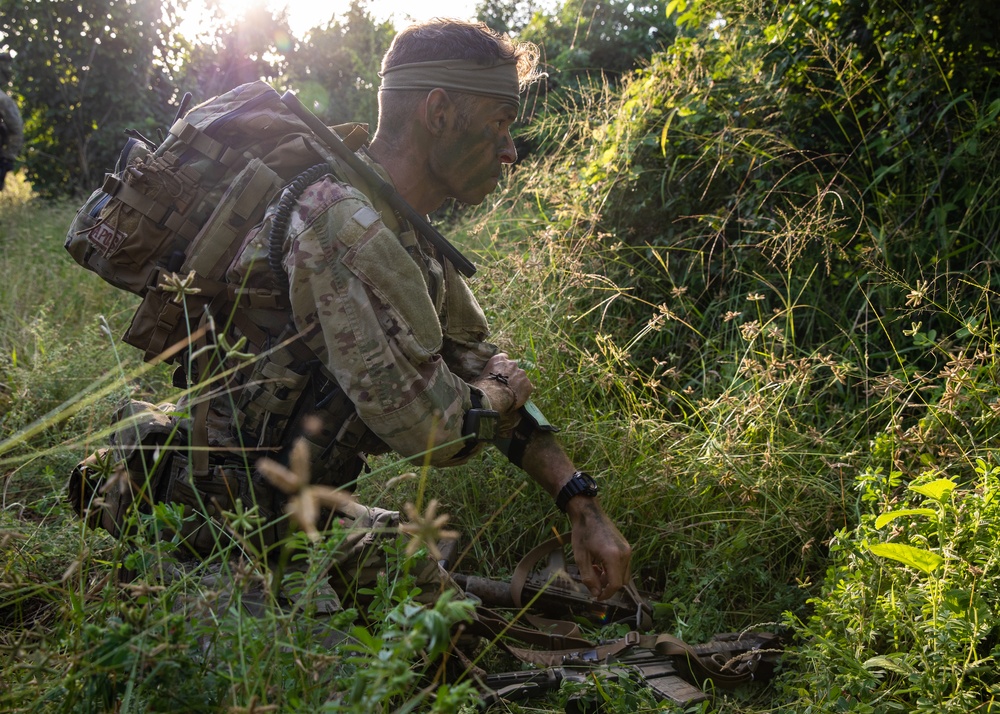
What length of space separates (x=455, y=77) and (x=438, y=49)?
0.36ft

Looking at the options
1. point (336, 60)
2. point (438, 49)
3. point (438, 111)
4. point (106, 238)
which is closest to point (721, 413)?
point (438, 111)

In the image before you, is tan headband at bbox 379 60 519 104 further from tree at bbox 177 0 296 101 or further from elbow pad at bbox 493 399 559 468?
tree at bbox 177 0 296 101

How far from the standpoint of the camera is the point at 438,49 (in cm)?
245

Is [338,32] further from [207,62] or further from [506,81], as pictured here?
[506,81]

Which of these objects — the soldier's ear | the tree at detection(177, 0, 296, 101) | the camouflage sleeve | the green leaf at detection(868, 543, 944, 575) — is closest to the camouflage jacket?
the camouflage sleeve

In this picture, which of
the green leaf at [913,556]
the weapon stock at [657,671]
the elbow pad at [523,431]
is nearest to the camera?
the green leaf at [913,556]

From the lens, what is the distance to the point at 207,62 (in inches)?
423

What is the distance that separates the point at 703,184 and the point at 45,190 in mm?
9980

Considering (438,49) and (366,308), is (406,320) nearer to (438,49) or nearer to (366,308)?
(366,308)

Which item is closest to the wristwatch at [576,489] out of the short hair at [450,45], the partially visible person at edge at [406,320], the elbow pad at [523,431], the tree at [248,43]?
the partially visible person at edge at [406,320]

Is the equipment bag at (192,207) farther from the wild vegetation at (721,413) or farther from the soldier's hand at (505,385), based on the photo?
the soldier's hand at (505,385)

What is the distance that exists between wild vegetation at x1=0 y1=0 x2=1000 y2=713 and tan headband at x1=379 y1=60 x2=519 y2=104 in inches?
46.6

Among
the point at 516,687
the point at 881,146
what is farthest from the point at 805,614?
the point at 881,146

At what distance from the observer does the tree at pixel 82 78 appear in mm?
10492
